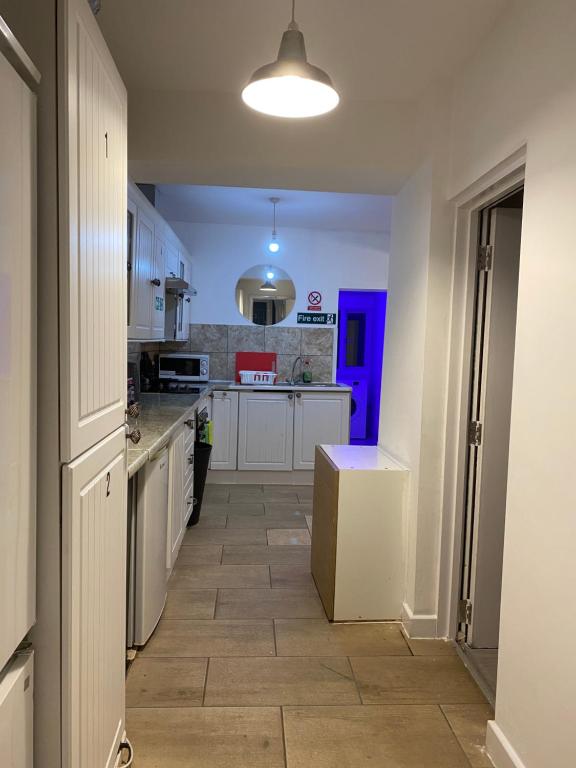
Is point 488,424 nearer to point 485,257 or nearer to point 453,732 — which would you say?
point 485,257

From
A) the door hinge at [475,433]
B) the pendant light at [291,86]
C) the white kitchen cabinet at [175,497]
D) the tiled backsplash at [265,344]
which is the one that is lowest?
the white kitchen cabinet at [175,497]

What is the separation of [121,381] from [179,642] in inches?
56.8

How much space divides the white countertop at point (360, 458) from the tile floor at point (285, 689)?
784 millimetres

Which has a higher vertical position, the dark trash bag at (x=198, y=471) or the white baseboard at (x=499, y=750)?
the dark trash bag at (x=198, y=471)

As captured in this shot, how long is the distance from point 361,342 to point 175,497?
12.7 feet

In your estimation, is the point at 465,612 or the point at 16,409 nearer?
the point at 16,409

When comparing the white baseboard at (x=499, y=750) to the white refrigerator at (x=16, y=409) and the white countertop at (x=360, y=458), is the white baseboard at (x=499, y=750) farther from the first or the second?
the white refrigerator at (x=16, y=409)

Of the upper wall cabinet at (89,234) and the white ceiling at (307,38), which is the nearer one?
the upper wall cabinet at (89,234)

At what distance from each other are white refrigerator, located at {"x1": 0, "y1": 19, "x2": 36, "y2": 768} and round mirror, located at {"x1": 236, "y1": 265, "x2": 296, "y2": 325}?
15.5 feet

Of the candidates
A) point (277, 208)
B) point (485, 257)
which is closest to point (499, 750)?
point (485, 257)

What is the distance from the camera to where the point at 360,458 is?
293cm

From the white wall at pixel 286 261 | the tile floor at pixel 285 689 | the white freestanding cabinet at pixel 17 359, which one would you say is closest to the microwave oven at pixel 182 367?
the white wall at pixel 286 261

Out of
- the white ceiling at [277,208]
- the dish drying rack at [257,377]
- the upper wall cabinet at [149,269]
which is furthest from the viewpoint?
the dish drying rack at [257,377]

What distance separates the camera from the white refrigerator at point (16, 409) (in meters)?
0.96
